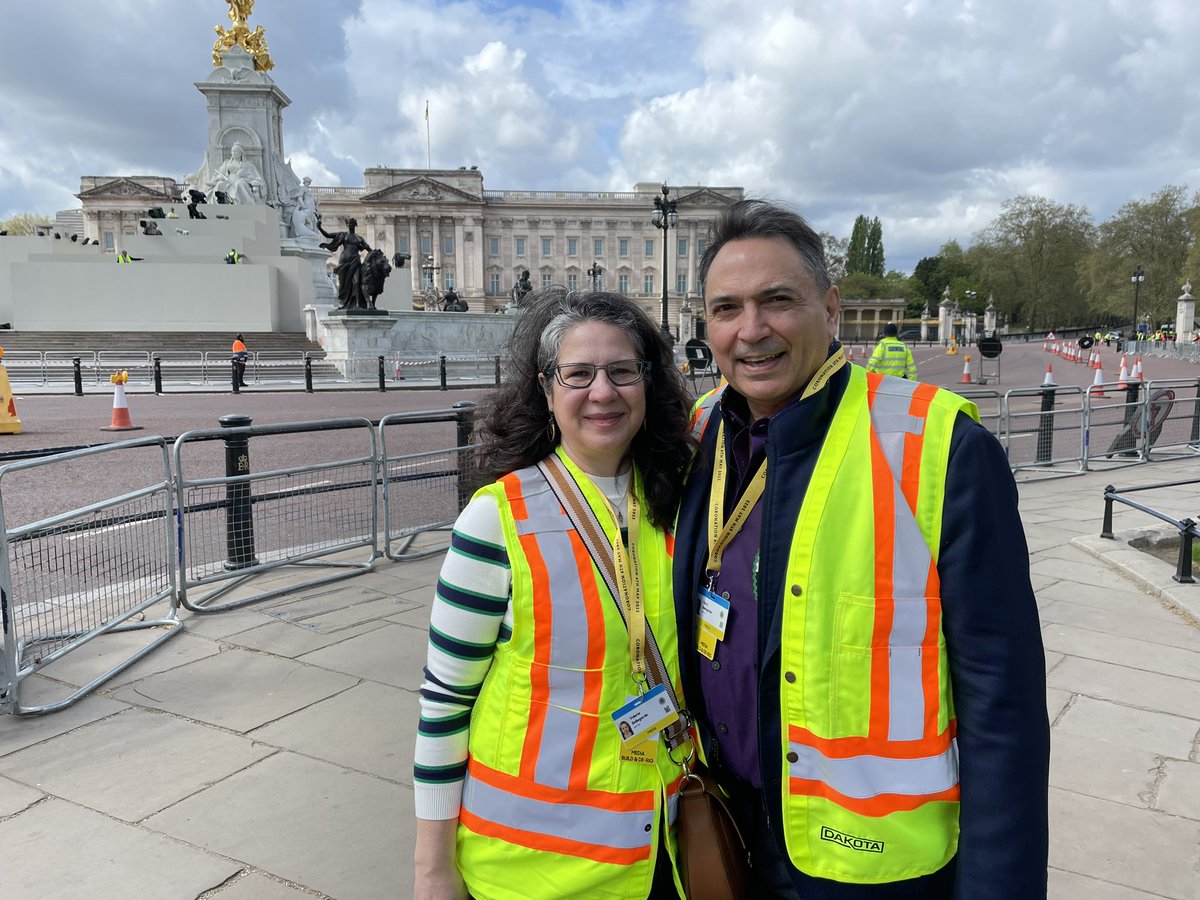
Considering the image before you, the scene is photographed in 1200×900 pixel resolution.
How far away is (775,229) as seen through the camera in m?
1.60

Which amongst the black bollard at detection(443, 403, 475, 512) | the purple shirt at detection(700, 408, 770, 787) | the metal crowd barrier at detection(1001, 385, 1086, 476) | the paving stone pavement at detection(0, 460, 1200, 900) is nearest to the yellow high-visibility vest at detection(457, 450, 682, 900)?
the purple shirt at detection(700, 408, 770, 787)

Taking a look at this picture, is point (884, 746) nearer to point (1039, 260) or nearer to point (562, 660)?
point (562, 660)

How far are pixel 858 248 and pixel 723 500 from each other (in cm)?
13803

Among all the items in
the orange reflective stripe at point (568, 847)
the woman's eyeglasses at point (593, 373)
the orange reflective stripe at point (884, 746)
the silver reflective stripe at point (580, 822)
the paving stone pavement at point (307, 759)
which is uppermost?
the woman's eyeglasses at point (593, 373)

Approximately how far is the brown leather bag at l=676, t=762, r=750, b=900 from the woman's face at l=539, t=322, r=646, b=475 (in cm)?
69

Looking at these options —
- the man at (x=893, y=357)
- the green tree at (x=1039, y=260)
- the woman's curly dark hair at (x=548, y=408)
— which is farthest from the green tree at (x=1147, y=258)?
the woman's curly dark hair at (x=548, y=408)

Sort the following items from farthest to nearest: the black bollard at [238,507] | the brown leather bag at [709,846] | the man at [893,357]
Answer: the man at [893,357] → the black bollard at [238,507] → the brown leather bag at [709,846]

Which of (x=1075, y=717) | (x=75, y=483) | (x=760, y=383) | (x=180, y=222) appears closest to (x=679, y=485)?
(x=760, y=383)

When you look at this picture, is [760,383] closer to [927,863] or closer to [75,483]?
[927,863]

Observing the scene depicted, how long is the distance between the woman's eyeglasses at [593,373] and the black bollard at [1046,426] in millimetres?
10251

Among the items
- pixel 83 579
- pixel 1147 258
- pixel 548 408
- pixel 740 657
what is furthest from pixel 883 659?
pixel 1147 258

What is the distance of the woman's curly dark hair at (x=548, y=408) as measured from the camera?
1831mm

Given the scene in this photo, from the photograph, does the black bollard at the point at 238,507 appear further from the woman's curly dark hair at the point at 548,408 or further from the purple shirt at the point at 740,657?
the purple shirt at the point at 740,657

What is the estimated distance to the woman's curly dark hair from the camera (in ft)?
6.01
